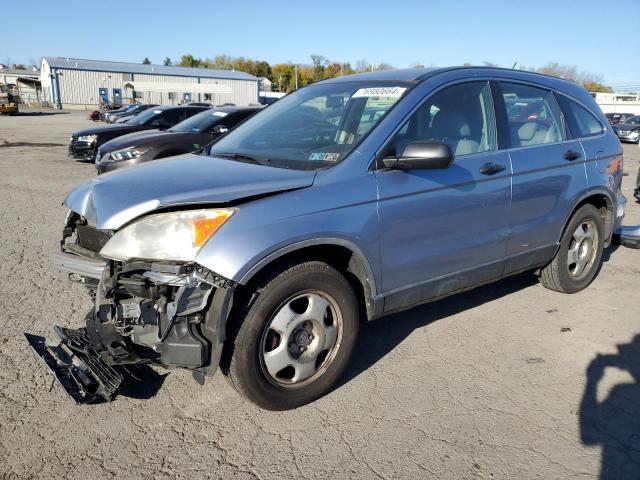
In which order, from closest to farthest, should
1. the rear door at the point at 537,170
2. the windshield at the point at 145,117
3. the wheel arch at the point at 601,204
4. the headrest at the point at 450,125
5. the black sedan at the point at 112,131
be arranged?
the headrest at the point at 450,125 → the rear door at the point at 537,170 → the wheel arch at the point at 601,204 → the black sedan at the point at 112,131 → the windshield at the point at 145,117

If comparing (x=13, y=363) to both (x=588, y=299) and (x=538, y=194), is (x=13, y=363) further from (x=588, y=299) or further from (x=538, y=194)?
(x=588, y=299)

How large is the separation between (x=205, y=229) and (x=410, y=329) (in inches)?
84.0

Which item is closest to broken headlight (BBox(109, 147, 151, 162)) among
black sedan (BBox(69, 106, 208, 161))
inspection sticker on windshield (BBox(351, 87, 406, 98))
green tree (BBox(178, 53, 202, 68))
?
black sedan (BBox(69, 106, 208, 161))

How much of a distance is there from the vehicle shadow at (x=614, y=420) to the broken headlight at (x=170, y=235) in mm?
2279

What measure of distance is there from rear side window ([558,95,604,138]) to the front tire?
9.36ft

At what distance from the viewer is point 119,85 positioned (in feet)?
220

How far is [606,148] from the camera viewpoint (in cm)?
484

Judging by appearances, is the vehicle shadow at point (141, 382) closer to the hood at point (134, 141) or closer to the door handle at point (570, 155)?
the door handle at point (570, 155)

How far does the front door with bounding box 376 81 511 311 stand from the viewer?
3.24 m

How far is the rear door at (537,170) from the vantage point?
402cm

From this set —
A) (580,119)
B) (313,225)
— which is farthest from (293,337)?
(580,119)

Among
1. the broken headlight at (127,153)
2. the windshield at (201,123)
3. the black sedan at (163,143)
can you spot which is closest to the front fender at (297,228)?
the black sedan at (163,143)

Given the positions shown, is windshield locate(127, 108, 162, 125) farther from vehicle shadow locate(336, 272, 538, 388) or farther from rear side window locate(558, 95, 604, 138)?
rear side window locate(558, 95, 604, 138)

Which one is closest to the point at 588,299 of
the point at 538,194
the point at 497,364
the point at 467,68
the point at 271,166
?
the point at 538,194
